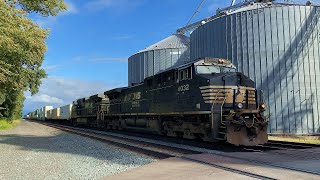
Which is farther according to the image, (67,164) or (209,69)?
(209,69)

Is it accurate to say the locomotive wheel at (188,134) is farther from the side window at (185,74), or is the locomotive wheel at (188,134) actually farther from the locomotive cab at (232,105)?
the side window at (185,74)

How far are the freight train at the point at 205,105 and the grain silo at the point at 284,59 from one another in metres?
13.6

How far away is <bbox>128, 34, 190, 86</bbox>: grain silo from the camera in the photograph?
160 ft

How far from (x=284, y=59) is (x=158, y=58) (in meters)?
22.3

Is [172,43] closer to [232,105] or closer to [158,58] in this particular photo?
[158,58]

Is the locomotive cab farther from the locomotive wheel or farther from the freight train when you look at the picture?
the locomotive wheel

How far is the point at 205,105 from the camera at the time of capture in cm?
1425

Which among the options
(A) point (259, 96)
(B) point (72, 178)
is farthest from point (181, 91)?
(B) point (72, 178)

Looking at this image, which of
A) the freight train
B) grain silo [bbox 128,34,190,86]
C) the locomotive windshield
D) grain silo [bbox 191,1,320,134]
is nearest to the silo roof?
grain silo [bbox 128,34,190,86]

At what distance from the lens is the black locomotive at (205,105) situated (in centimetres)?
1348

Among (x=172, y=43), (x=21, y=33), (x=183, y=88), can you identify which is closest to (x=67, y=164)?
(x=21, y=33)

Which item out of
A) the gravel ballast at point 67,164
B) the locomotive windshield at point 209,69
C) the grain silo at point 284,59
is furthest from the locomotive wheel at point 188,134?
the grain silo at point 284,59

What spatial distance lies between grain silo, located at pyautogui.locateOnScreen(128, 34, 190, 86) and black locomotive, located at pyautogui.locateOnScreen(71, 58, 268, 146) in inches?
1099

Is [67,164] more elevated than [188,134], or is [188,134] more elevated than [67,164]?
[188,134]
